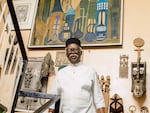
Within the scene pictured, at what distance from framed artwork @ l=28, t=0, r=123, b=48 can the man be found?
76 centimetres

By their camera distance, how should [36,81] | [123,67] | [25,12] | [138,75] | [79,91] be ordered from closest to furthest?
1. [79,91]
2. [138,75]
3. [123,67]
4. [36,81]
5. [25,12]

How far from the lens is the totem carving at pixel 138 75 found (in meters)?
2.34

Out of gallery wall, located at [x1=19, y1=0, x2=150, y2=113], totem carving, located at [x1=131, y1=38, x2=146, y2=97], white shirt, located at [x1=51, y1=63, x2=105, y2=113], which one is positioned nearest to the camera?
white shirt, located at [x1=51, y1=63, x2=105, y2=113]

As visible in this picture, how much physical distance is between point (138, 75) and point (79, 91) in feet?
2.50

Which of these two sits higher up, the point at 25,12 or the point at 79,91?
the point at 25,12

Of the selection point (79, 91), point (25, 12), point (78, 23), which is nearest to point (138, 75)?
point (79, 91)

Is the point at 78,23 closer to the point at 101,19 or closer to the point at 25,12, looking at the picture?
the point at 101,19

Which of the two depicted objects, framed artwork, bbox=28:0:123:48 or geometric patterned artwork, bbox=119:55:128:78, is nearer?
geometric patterned artwork, bbox=119:55:128:78

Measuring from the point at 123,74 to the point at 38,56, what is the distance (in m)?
1.01

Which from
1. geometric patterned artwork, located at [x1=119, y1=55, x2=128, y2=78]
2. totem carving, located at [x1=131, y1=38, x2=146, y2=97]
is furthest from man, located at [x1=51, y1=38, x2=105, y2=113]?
geometric patterned artwork, located at [x1=119, y1=55, x2=128, y2=78]

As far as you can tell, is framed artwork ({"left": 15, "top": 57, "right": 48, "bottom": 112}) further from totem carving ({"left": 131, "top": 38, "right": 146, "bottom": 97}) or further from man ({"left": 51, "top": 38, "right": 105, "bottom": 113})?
totem carving ({"left": 131, "top": 38, "right": 146, "bottom": 97})

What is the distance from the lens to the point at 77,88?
1.87 m

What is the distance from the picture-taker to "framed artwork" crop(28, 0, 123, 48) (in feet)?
8.97

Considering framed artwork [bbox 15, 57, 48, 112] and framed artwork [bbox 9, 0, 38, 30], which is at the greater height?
framed artwork [bbox 9, 0, 38, 30]
